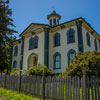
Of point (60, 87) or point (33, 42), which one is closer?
point (60, 87)

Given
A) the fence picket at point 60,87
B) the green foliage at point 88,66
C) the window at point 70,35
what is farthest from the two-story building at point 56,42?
the fence picket at point 60,87

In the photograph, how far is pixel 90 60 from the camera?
10516 mm

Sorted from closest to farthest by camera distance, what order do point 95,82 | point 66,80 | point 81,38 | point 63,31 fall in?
point 95,82 → point 66,80 → point 81,38 → point 63,31

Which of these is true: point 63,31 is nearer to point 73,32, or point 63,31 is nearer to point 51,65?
point 73,32

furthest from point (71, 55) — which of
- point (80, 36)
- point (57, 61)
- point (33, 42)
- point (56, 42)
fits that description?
point (33, 42)

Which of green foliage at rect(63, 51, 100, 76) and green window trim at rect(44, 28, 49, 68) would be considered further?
green window trim at rect(44, 28, 49, 68)

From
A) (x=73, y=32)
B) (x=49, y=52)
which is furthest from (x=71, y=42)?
(x=49, y=52)

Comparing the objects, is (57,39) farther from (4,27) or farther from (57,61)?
(4,27)

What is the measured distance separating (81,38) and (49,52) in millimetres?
6070

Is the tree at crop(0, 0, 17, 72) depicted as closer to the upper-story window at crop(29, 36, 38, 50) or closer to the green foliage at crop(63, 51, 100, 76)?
the upper-story window at crop(29, 36, 38, 50)

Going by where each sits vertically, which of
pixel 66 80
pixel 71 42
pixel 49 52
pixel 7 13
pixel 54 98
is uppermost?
pixel 7 13

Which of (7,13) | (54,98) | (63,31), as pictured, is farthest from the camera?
(7,13)

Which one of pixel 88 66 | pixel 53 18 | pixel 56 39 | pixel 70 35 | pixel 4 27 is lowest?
pixel 88 66

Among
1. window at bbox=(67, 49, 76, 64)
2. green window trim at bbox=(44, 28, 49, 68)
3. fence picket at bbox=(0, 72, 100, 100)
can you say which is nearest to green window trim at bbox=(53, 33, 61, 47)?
green window trim at bbox=(44, 28, 49, 68)
